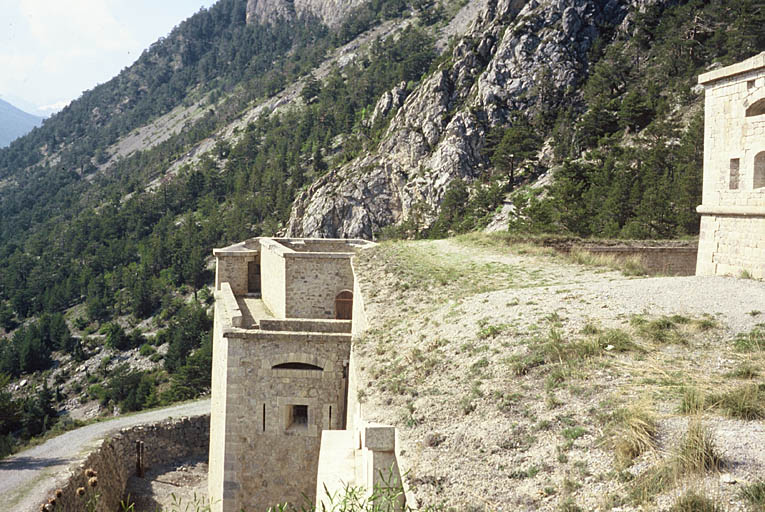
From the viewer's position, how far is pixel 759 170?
9.67 metres

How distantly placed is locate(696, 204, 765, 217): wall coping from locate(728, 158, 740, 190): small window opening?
364 millimetres

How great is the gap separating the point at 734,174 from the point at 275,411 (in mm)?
9279

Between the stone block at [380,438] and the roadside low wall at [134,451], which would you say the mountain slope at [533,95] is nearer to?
the roadside low wall at [134,451]

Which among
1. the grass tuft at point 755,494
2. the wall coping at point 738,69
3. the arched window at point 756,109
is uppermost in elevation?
the wall coping at point 738,69

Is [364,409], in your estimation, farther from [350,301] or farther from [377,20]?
[377,20]

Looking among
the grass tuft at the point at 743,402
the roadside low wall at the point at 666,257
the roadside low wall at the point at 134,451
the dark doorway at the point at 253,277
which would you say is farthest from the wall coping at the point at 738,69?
the roadside low wall at the point at 134,451

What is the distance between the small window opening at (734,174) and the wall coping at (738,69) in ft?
4.79

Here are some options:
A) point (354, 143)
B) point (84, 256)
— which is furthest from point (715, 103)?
point (84, 256)

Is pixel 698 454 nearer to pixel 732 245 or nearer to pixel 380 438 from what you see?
pixel 380 438

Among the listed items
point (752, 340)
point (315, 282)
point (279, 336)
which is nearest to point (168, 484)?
point (315, 282)

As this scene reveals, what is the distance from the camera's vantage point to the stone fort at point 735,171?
9.61 meters

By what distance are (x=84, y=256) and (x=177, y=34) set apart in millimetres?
109408

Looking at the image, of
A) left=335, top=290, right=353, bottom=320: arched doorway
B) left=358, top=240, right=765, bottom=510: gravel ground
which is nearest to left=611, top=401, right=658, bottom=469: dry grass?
left=358, top=240, right=765, bottom=510: gravel ground

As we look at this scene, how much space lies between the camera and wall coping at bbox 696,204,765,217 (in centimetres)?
964
